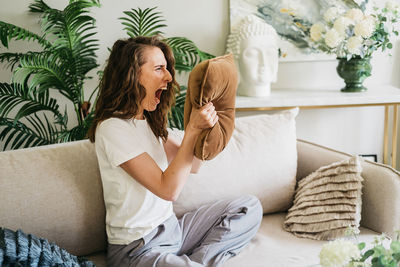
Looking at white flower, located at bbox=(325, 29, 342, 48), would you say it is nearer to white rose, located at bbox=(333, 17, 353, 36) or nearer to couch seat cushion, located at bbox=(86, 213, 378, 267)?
white rose, located at bbox=(333, 17, 353, 36)

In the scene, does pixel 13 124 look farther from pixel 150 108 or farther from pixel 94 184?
pixel 150 108

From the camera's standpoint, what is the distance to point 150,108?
4.80ft

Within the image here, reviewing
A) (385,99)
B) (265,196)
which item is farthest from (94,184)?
(385,99)

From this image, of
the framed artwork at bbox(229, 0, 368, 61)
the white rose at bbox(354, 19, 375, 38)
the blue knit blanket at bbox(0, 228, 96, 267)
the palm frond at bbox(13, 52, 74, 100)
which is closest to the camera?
the blue knit blanket at bbox(0, 228, 96, 267)

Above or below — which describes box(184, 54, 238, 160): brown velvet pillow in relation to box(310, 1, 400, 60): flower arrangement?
below

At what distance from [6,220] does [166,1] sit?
161 cm

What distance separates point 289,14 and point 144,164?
169 cm

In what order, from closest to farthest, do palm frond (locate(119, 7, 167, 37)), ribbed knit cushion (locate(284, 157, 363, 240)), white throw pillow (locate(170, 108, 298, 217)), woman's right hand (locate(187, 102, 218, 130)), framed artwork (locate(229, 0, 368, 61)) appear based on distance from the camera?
woman's right hand (locate(187, 102, 218, 130)) → ribbed knit cushion (locate(284, 157, 363, 240)) → white throw pillow (locate(170, 108, 298, 217)) → palm frond (locate(119, 7, 167, 37)) → framed artwork (locate(229, 0, 368, 61))

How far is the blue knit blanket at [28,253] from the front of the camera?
1.12 metres

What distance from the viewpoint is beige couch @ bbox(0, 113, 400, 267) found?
1.45 meters

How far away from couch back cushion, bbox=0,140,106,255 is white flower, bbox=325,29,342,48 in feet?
4.75

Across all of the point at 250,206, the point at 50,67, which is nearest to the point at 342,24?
the point at 250,206

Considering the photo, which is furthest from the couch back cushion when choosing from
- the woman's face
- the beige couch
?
the woman's face

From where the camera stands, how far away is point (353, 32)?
2391 millimetres
